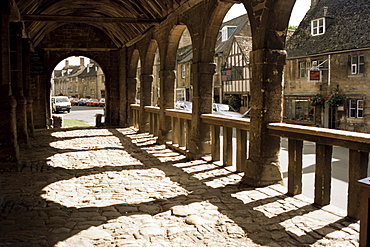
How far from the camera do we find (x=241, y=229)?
332cm

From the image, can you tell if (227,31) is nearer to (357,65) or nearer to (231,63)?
(231,63)

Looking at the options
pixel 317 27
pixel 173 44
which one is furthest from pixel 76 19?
pixel 317 27

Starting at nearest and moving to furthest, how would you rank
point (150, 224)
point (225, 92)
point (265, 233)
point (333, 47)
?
point (265, 233)
point (150, 224)
point (333, 47)
point (225, 92)

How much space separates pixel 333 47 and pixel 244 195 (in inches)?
624

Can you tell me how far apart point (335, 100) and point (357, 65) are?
1.87 meters

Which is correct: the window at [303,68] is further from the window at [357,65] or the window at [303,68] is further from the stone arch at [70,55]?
the stone arch at [70,55]

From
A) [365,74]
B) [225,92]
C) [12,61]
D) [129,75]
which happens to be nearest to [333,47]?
[365,74]

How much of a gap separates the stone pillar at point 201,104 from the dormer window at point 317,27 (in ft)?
49.1

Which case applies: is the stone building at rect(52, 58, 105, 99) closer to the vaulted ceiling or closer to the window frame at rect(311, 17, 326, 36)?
the window frame at rect(311, 17, 326, 36)

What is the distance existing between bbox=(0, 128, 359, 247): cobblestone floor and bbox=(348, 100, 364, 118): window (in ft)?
44.2

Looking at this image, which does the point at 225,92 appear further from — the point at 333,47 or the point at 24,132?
the point at 24,132

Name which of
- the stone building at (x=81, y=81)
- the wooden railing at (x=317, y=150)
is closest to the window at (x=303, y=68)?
the wooden railing at (x=317, y=150)

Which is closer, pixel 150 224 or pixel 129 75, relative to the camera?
pixel 150 224

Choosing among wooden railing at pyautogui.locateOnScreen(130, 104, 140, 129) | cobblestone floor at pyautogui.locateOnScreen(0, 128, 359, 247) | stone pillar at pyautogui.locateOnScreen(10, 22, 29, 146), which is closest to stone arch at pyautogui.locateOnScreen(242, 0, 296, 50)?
cobblestone floor at pyautogui.locateOnScreen(0, 128, 359, 247)
